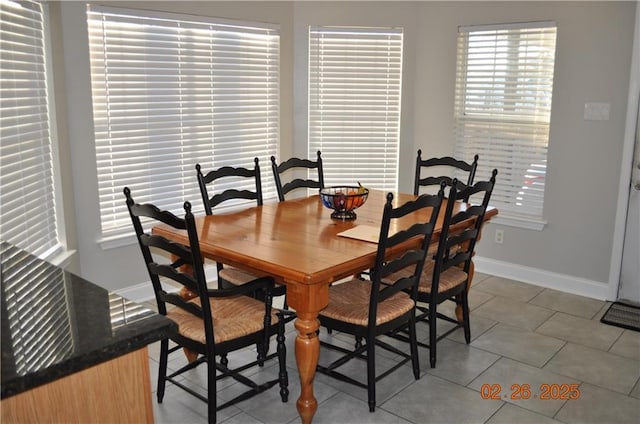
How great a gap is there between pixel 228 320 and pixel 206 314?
0.73 feet

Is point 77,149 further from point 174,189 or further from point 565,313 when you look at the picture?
point 565,313

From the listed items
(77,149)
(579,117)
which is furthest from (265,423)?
(579,117)

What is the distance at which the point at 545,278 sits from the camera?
4484 millimetres

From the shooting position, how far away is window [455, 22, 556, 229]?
14.2ft

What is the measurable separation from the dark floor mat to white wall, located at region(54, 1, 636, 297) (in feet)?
0.62

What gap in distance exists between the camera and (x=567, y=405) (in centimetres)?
280

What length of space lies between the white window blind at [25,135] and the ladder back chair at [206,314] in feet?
2.61

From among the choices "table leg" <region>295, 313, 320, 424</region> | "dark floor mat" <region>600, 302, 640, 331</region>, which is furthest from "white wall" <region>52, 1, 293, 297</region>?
"dark floor mat" <region>600, 302, 640, 331</region>

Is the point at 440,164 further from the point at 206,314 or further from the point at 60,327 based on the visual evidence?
the point at 60,327

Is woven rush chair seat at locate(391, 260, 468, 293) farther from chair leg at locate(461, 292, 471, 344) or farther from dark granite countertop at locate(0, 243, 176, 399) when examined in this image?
dark granite countertop at locate(0, 243, 176, 399)

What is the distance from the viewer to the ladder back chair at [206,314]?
2.38m

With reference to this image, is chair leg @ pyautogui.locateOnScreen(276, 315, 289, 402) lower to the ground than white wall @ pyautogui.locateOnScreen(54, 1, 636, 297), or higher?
lower

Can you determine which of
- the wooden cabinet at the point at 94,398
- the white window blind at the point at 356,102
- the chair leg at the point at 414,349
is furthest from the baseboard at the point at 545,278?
the wooden cabinet at the point at 94,398

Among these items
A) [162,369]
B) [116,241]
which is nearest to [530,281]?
[162,369]
